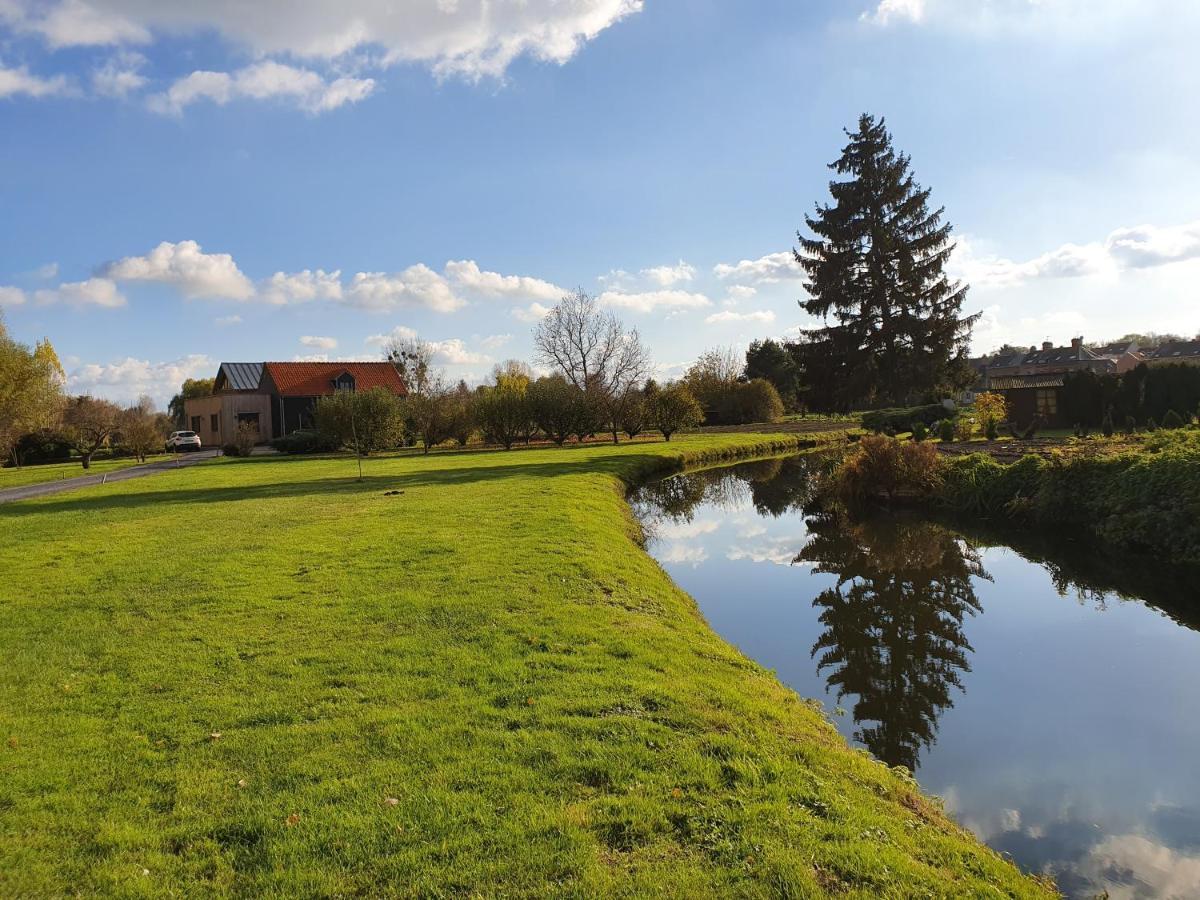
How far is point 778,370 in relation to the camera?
59906 mm

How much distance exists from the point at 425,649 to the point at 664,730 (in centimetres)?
246

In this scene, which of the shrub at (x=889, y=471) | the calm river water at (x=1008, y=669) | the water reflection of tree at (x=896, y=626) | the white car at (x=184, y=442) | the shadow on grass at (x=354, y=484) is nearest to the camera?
the calm river water at (x=1008, y=669)

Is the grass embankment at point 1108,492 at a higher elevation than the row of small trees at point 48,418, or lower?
lower

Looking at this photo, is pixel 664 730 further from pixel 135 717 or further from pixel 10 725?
pixel 10 725

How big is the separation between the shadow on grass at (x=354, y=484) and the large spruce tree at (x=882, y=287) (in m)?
→ 22.4

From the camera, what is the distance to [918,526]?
15914mm

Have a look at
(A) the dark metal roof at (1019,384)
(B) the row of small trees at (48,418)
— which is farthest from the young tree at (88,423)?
(A) the dark metal roof at (1019,384)

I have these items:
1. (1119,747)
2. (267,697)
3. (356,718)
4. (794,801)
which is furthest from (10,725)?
(1119,747)

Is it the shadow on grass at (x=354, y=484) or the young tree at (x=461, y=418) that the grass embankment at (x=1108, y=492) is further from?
the young tree at (x=461, y=418)

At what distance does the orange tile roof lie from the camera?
49.9 m

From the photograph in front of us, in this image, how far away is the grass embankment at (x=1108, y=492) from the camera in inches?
470

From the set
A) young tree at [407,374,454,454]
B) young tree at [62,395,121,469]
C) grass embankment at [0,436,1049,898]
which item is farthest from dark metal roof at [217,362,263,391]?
grass embankment at [0,436,1049,898]

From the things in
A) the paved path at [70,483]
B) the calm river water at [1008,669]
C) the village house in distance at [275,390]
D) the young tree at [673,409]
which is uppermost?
the village house in distance at [275,390]

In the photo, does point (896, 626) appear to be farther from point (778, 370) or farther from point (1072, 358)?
point (1072, 358)
